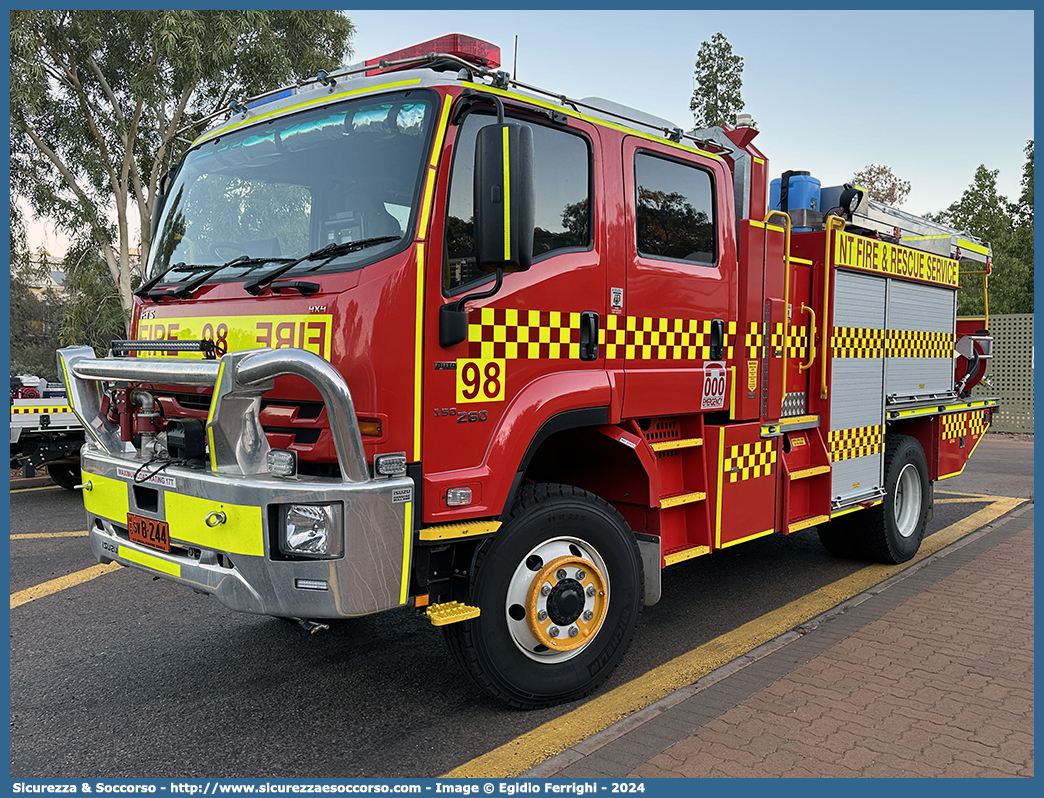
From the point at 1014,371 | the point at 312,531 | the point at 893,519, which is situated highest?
the point at 1014,371

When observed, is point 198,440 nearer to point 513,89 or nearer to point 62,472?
point 513,89

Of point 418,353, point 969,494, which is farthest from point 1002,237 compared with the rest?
point 418,353

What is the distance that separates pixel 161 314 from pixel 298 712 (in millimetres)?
1974

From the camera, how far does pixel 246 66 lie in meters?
16.9

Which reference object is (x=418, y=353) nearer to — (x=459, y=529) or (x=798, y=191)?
(x=459, y=529)

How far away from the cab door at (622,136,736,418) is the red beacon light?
86 centimetres

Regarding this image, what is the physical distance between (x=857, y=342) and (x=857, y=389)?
1.09 ft

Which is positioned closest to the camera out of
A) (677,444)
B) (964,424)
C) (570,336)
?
(570,336)

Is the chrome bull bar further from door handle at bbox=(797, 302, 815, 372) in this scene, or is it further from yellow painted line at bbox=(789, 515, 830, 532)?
door handle at bbox=(797, 302, 815, 372)

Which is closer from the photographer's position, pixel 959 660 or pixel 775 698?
pixel 775 698

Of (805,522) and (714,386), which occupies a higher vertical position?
(714,386)

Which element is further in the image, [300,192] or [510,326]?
[300,192]

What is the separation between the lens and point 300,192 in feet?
12.3

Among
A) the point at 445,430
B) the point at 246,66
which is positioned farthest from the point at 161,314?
the point at 246,66
